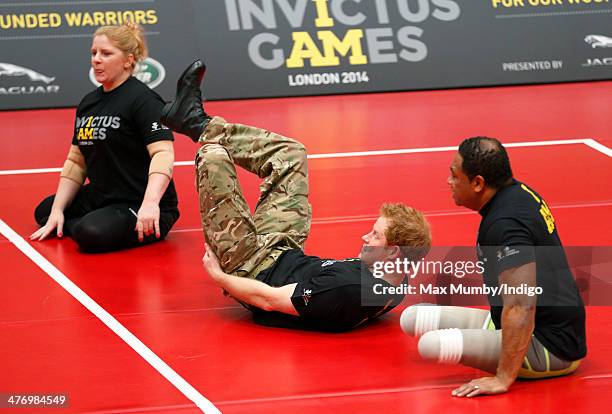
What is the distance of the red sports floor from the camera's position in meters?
4.77

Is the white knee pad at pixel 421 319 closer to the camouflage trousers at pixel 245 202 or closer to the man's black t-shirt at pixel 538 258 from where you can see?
the man's black t-shirt at pixel 538 258

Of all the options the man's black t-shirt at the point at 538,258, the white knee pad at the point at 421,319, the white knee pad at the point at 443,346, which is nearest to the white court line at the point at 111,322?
the white knee pad at the point at 443,346

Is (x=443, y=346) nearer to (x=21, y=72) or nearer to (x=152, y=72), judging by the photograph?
(x=152, y=72)

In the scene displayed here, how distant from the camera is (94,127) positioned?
6.97 m

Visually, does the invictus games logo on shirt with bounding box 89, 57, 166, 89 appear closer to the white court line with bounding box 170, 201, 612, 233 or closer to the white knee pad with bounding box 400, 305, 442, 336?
the white court line with bounding box 170, 201, 612, 233

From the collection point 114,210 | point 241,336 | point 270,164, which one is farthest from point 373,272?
point 114,210

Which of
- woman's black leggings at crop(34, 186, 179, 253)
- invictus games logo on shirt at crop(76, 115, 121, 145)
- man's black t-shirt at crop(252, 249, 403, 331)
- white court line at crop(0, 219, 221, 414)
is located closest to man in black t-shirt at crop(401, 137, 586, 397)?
man's black t-shirt at crop(252, 249, 403, 331)

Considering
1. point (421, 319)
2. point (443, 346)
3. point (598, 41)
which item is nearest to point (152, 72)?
point (598, 41)

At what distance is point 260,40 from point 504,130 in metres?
3.01

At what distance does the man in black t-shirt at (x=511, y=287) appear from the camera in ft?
14.4

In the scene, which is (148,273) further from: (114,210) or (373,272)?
(373,272)

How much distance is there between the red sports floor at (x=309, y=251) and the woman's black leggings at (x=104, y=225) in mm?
98

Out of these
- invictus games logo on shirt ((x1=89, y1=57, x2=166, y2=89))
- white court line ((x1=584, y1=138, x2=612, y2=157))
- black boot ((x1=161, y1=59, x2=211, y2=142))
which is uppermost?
invictus games logo on shirt ((x1=89, y1=57, x2=166, y2=89))

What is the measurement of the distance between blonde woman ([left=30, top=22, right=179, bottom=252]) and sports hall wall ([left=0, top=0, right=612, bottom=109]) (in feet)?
13.7
